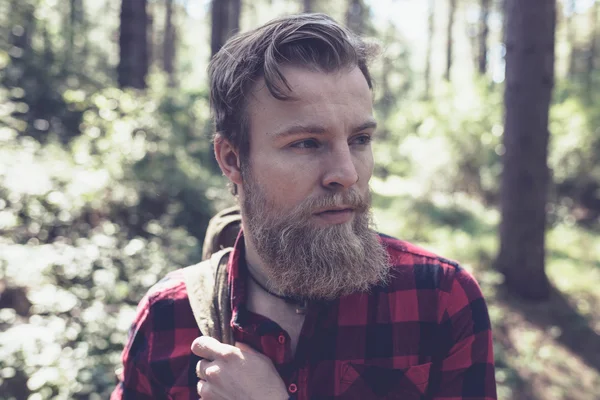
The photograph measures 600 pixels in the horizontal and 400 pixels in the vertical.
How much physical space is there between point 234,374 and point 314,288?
0.39 meters

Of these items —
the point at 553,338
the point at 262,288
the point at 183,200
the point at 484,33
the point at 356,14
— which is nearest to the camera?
the point at 262,288

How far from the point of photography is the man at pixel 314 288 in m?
1.67

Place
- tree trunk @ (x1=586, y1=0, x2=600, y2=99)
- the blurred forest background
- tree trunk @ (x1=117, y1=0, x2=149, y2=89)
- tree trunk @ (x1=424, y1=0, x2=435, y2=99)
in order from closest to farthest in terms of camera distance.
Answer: the blurred forest background
tree trunk @ (x1=117, y1=0, x2=149, y2=89)
tree trunk @ (x1=586, y1=0, x2=600, y2=99)
tree trunk @ (x1=424, y1=0, x2=435, y2=99)

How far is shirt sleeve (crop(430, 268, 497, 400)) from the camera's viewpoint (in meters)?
1.67

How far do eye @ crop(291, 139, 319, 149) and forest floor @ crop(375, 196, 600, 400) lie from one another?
292 centimetres

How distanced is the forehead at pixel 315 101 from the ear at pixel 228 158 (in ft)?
0.80

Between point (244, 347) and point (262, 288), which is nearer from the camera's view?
point (244, 347)

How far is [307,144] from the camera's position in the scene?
70.6 inches

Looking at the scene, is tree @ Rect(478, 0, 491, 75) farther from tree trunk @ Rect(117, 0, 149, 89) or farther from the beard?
the beard

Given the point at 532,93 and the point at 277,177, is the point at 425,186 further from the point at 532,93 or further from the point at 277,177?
the point at 277,177

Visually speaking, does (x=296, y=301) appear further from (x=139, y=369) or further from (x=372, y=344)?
(x=139, y=369)

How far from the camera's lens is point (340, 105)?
1.78m

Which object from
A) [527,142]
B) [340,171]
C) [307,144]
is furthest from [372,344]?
[527,142]

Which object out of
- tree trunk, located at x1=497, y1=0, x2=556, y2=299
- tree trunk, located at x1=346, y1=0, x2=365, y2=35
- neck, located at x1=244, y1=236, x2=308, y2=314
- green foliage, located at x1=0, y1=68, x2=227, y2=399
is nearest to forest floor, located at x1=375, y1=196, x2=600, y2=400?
tree trunk, located at x1=497, y1=0, x2=556, y2=299
